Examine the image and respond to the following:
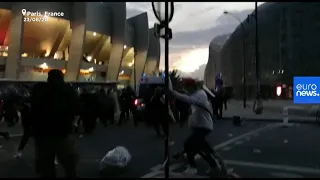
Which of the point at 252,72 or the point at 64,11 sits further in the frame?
the point at 252,72

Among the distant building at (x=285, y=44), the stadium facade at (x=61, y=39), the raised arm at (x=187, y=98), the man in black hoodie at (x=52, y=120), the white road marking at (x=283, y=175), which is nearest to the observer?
the man in black hoodie at (x=52, y=120)

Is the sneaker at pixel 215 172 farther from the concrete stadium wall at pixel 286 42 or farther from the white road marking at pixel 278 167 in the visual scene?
the concrete stadium wall at pixel 286 42

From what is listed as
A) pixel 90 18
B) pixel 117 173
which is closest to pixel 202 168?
pixel 117 173

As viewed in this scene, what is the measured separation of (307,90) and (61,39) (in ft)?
173

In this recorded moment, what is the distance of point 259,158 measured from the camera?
8500mm

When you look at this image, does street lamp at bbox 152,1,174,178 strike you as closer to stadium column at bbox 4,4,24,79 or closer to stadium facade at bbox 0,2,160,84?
stadium facade at bbox 0,2,160,84

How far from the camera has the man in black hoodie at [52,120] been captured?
185 inches

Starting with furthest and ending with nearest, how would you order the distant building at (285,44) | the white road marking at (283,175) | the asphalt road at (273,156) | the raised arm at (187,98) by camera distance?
1. the distant building at (285,44)
2. the asphalt road at (273,156)
3. the white road marking at (283,175)
4. the raised arm at (187,98)

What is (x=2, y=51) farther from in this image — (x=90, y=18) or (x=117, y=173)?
(x=117, y=173)

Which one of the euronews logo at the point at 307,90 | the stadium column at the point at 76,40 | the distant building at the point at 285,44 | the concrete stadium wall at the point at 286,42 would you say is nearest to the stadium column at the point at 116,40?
the stadium column at the point at 76,40

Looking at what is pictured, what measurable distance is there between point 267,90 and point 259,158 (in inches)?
2448

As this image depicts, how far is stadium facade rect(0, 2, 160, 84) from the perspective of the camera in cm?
4994

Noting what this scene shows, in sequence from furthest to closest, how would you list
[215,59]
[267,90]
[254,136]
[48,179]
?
[215,59] < [267,90] < [254,136] < [48,179]

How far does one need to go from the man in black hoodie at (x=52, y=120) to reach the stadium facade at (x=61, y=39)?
4607cm
